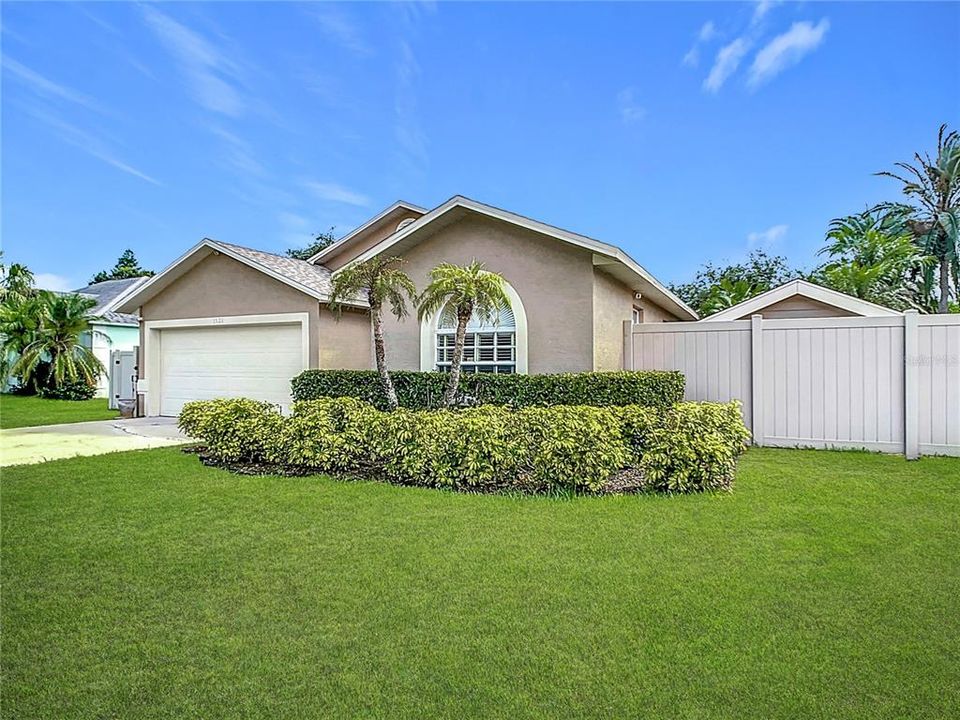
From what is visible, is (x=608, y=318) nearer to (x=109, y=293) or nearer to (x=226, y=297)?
(x=226, y=297)

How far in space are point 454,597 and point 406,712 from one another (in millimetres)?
1391

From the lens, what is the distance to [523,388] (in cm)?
1071

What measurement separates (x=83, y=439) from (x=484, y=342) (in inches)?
323

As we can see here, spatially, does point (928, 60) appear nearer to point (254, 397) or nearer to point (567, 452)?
point (567, 452)

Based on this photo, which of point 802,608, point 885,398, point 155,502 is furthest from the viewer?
point 885,398

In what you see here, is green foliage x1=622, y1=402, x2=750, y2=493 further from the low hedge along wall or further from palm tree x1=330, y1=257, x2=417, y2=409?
palm tree x1=330, y1=257, x2=417, y2=409

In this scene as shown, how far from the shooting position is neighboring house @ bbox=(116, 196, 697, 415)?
1145 cm

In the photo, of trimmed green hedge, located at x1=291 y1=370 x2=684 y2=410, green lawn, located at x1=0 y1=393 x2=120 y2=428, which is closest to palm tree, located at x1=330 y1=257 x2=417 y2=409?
trimmed green hedge, located at x1=291 y1=370 x2=684 y2=410

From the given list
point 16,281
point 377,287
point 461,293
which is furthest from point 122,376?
point 461,293

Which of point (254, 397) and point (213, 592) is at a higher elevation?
point (254, 397)

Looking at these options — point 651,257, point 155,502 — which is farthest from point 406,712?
point 651,257

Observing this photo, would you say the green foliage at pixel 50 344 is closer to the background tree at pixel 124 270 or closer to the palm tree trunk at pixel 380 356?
the palm tree trunk at pixel 380 356

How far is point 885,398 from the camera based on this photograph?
999 cm

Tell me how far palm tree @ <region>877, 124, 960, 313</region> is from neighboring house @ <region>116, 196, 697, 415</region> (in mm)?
13526
